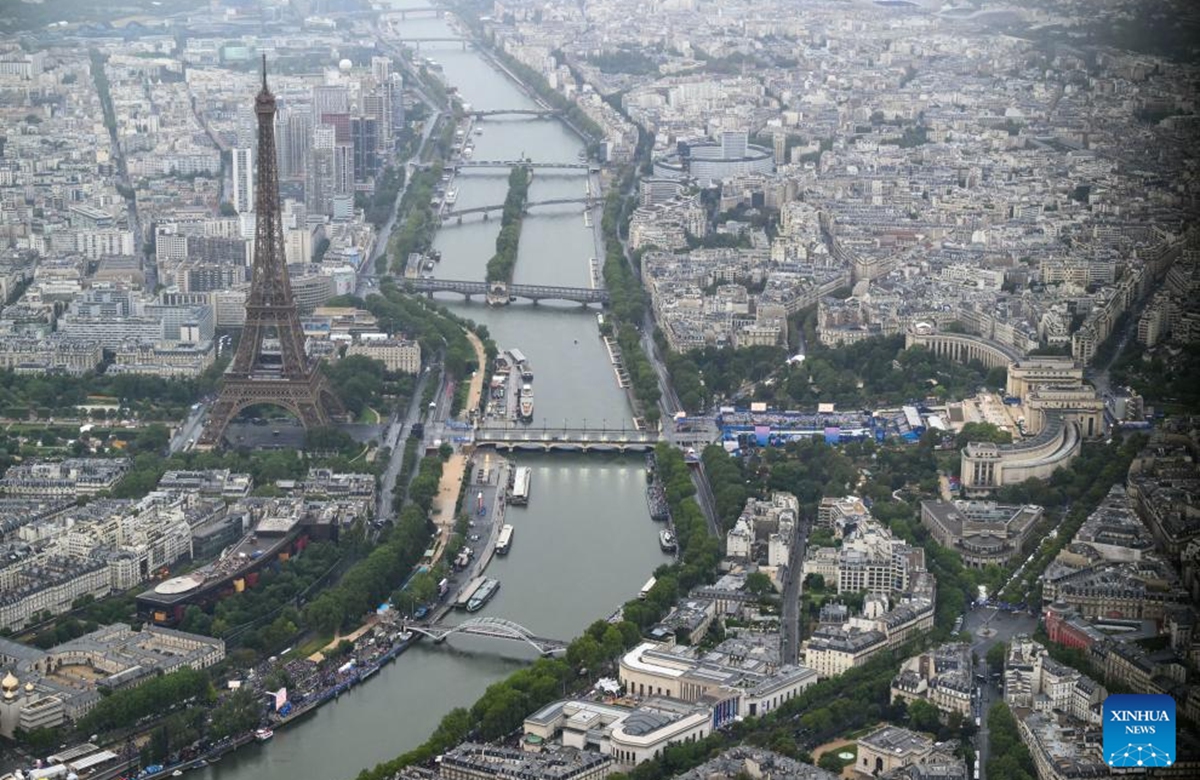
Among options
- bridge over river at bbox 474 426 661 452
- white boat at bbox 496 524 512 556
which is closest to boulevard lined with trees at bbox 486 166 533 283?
bridge over river at bbox 474 426 661 452

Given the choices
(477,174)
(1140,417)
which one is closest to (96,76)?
(477,174)

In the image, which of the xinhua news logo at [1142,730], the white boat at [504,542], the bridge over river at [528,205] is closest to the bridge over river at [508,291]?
the bridge over river at [528,205]

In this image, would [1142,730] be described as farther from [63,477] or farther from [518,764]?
[63,477]

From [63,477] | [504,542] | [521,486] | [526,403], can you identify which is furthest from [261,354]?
[504,542]

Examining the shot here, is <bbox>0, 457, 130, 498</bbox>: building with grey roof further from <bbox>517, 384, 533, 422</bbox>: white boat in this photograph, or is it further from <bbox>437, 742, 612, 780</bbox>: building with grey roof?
<bbox>437, 742, 612, 780</bbox>: building with grey roof

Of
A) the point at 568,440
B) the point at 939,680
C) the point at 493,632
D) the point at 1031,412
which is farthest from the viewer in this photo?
the point at 568,440

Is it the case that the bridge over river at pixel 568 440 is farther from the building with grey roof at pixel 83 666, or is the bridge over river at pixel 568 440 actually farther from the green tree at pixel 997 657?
the green tree at pixel 997 657

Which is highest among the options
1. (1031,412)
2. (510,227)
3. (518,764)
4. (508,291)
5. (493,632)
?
(510,227)
